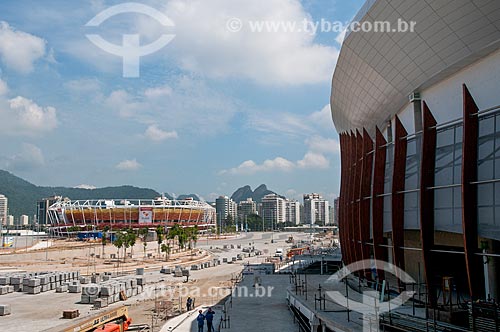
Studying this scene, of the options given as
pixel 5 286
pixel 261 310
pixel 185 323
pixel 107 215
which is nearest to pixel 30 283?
pixel 5 286

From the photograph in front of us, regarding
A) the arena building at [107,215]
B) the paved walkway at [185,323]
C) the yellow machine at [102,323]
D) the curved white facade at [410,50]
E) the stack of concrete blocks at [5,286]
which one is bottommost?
the paved walkway at [185,323]

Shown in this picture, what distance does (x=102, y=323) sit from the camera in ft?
83.3

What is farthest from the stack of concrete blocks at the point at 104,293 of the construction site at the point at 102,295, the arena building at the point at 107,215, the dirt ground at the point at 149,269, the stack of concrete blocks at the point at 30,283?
the arena building at the point at 107,215

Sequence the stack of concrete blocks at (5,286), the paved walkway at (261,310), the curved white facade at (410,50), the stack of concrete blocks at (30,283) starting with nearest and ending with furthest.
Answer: the curved white facade at (410,50)
the paved walkway at (261,310)
the stack of concrete blocks at (5,286)
the stack of concrete blocks at (30,283)

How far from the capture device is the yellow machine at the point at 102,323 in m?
22.2

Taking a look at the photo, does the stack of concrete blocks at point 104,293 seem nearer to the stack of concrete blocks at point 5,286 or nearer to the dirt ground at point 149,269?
the dirt ground at point 149,269

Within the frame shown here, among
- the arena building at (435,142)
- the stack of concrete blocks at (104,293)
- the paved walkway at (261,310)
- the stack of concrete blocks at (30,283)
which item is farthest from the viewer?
the stack of concrete blocks at (30,283)

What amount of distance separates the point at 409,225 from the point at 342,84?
48.1 feet

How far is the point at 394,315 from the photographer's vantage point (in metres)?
19.6

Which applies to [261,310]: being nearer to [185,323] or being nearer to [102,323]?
[185,323]

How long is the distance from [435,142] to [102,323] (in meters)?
20.1

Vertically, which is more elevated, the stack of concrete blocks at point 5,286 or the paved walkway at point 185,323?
the stack of concrete blocks at point 5,286

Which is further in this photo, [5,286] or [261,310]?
[5,286]

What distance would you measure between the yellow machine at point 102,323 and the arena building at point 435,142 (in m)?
16.2
